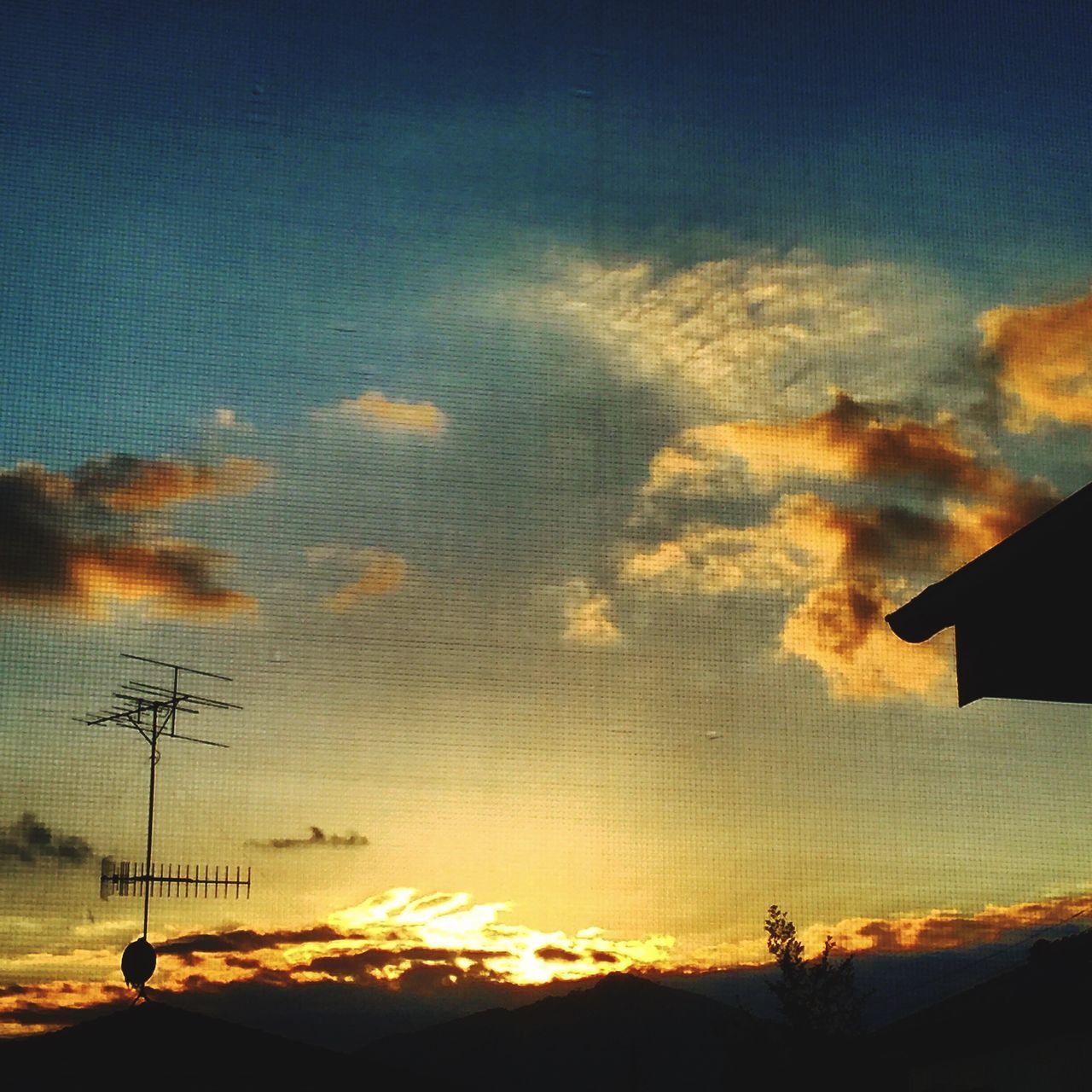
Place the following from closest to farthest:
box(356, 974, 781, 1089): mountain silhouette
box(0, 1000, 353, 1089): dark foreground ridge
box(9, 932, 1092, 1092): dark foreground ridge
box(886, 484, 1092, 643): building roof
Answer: box(886, 484, 1092, 643): building roof, box(9, 932, 1092, 1092): dark foreground ridge, box(0, 1000, 353, 1089): dark foreground ridge, box(356, 974, 781, 1089): mountain silhouette

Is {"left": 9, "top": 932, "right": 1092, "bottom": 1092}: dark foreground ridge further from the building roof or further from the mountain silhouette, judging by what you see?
the mountain silhouette

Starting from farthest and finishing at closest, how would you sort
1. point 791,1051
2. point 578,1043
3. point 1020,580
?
point 578,1043, point 791,1051, point 1020,580

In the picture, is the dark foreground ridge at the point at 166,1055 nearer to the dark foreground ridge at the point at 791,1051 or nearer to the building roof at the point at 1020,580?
the dark foreground ridge at the point at 791,1051

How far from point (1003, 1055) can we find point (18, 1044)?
13.1 m

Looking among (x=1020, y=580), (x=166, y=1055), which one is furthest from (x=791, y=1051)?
(x=1020, y=580)

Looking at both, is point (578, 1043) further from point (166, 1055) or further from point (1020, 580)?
point (1020, 580)

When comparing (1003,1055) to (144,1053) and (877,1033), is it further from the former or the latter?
(144,1053)

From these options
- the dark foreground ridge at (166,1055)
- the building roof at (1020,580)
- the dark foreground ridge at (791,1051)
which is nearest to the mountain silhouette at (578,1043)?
the dark foreground ridge at (791,1051)

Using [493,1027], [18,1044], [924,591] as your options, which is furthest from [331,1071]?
[493,1027]

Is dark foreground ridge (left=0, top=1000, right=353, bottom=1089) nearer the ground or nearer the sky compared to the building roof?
nearer the ground

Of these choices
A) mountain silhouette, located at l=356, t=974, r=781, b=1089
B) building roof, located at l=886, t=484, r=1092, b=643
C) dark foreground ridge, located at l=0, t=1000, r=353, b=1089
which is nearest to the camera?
building roof, located at l=886, t=484, r=1092, b=643

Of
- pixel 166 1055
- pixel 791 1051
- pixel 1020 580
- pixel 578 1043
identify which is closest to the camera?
pixel 1020 580

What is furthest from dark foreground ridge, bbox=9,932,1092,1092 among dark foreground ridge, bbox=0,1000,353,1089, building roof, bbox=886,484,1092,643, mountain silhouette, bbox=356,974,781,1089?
mountain silhouette, bbox=356,974,781,1089

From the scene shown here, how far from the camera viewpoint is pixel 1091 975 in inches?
387
